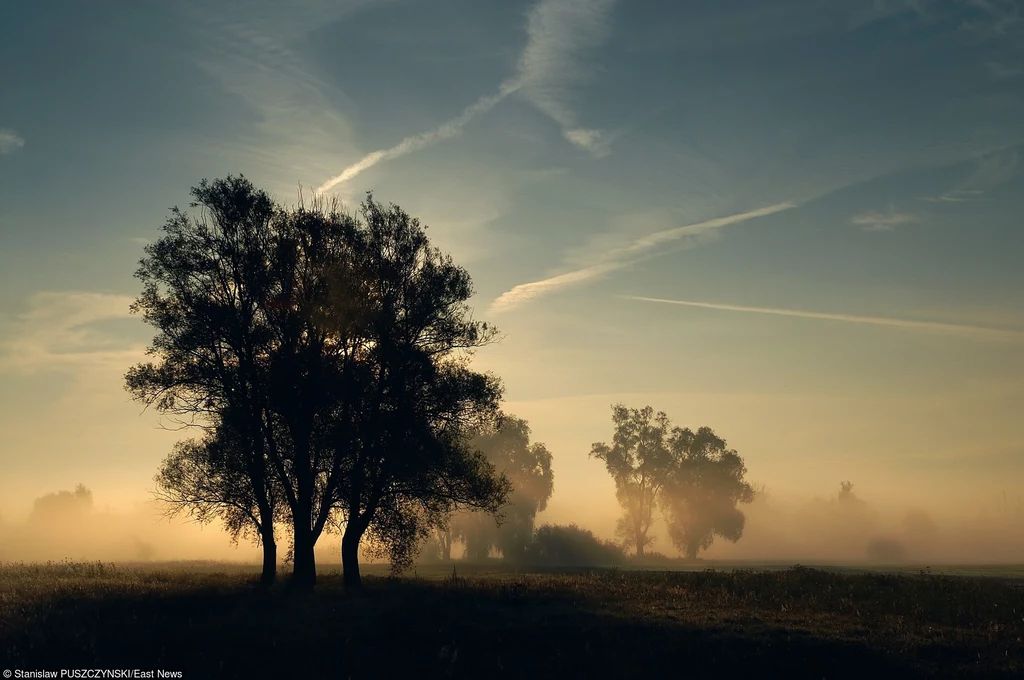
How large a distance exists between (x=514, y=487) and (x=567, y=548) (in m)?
14.1

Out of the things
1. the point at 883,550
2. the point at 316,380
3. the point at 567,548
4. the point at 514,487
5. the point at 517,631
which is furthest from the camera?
the point at 883,550

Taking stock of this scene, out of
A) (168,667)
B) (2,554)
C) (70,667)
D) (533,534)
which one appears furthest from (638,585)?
(2,554)

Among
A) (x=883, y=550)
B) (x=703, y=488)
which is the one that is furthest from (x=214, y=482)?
(x=883, y=550)

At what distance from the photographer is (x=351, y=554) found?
115ft

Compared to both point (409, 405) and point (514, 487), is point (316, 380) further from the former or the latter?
point (514, 487)

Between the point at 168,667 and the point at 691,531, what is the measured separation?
101317mm

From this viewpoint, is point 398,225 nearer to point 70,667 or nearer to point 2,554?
point 70,667

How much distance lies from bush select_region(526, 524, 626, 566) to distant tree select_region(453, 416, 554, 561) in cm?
744

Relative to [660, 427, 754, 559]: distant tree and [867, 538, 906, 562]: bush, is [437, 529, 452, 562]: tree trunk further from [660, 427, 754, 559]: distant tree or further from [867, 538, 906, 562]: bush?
[867, 538, 906, 562]: bush

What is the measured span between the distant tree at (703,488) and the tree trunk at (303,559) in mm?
82515

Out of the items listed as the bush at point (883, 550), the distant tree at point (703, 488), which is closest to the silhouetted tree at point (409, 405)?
the distant tree at point (703, 488)

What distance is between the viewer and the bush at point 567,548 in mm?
93125

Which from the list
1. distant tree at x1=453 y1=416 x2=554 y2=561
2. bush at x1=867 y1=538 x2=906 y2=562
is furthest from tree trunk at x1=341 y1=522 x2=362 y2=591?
bush at x1=867 y1=538 x2=906 y2=562

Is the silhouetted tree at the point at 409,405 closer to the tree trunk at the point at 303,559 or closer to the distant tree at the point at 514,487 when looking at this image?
the tree trunk at the point at 303,559
